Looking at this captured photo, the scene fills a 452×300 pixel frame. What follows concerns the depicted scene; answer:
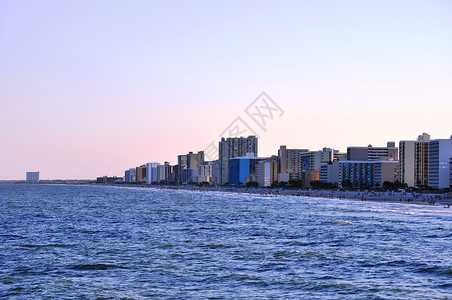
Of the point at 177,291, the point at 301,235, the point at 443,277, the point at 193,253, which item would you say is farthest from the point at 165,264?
the point at 301,235

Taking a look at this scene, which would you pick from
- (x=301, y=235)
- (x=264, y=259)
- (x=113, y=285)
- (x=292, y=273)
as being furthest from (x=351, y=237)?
(x=113, y=285)

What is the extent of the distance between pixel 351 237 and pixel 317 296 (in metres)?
29.2

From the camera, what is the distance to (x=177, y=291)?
3019 centimetres

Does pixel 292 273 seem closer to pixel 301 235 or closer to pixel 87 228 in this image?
pixel 301 235

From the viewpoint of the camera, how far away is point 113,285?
3177 cm

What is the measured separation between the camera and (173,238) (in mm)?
55906

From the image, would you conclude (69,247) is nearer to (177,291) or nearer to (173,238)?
(173,238)

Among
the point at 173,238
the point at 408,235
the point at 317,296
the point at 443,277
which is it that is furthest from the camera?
the point at 408,235

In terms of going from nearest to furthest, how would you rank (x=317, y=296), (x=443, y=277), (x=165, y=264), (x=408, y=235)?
(x=317, y=296)
(x=443, y=277)
(x=165, y=264)
(x=408, y=235)

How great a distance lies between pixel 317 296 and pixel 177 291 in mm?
8282

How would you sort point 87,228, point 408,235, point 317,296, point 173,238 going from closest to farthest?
point 317,296 < point 173,238 < point 408,235 < point 87,228

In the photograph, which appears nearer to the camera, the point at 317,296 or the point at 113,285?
the point at 317,296

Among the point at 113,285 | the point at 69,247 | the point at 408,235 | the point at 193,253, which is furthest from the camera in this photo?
the point at 408,235

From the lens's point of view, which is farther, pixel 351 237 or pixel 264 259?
pixel 351 237
